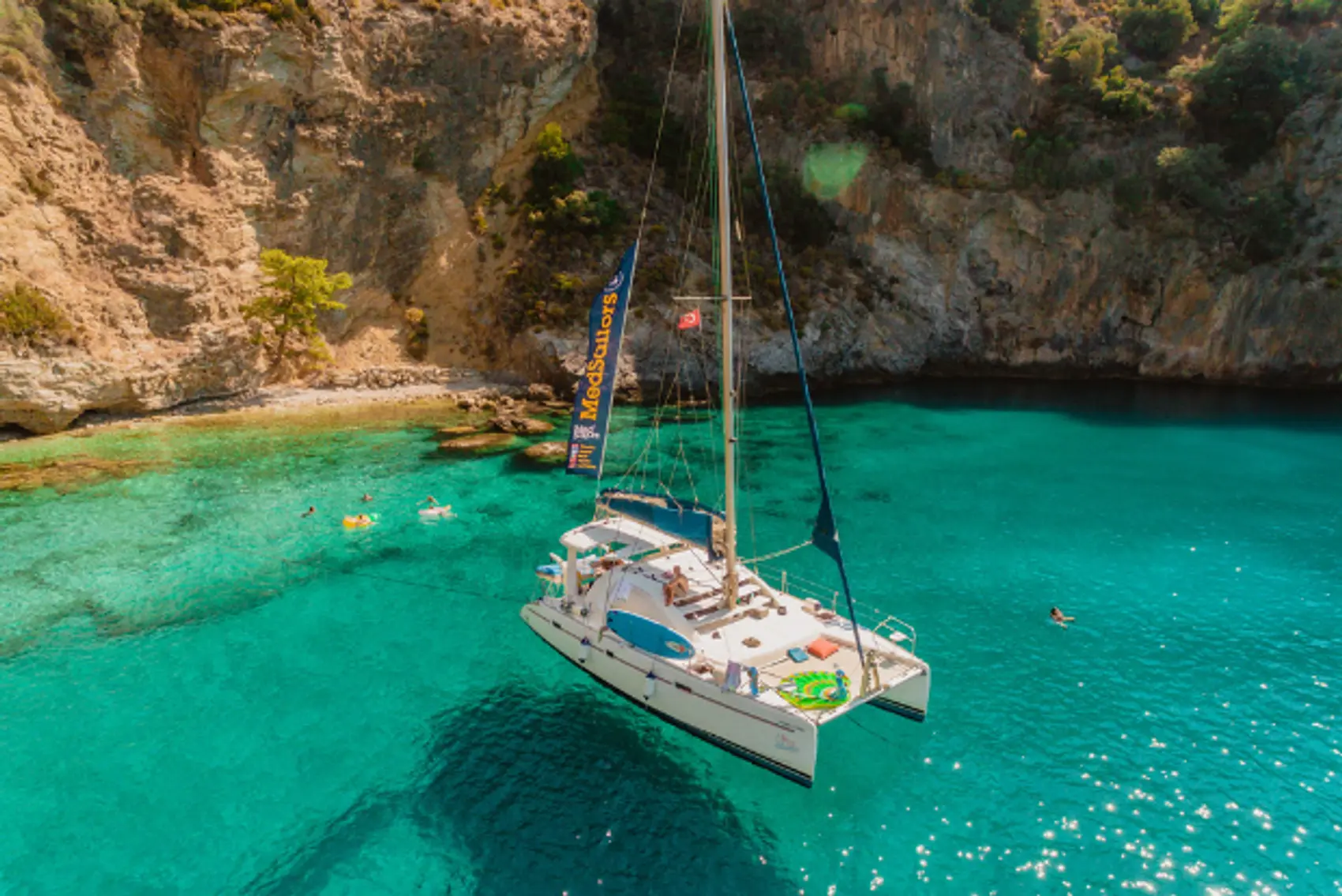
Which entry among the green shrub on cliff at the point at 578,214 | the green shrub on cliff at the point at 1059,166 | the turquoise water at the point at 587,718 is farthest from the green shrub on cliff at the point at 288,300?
the green shrub on cliff at the point at 1059,166

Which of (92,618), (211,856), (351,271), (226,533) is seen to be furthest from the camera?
(351,271)

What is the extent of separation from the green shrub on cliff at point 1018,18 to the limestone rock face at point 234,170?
34495 mm

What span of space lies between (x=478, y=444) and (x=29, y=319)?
21914 mm

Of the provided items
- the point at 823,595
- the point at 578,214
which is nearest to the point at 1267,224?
the point at 578,214

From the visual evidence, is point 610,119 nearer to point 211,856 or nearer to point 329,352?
point 329,352

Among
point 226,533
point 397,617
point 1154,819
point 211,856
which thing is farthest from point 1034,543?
point 226,533

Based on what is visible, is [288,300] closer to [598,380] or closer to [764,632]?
[598,380]

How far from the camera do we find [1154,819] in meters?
12.0

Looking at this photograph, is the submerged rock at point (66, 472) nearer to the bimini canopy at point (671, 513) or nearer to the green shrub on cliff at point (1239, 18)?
the bimini canopy at point (671, 513)

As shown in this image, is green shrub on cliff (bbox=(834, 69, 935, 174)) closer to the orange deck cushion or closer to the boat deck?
the boat deck

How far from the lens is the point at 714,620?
14234mm

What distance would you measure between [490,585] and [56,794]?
10595 millimetres

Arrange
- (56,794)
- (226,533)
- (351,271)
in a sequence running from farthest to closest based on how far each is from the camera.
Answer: (351,271)
(226,533)
(56,794)

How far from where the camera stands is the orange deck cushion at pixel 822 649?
13289 millimetres
